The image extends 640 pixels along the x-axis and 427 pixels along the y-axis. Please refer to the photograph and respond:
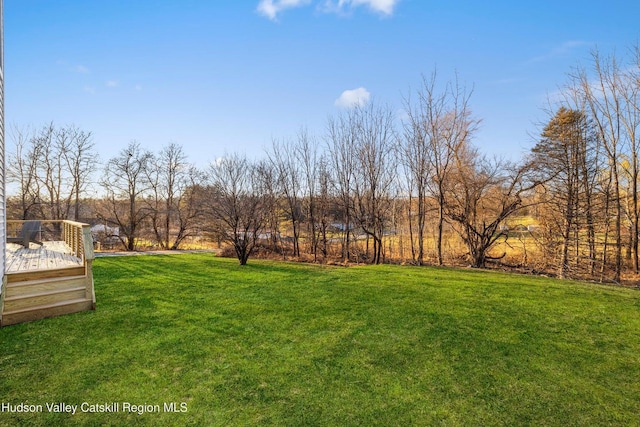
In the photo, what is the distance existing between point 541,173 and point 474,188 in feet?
5.57

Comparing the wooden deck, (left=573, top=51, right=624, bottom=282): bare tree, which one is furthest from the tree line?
the wooden deck

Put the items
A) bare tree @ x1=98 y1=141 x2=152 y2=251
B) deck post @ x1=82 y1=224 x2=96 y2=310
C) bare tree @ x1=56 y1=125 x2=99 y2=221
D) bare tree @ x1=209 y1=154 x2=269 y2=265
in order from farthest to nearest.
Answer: bare tree @ x1=98 y1=141 x2=152 y2=251 → bare tree @ x1=56 y1=125 x2=99 y2=221 → bare tree @ x1=209 y1=154 x2=269 y2=265 → deck post @ x1=82 y1=224 x2=96 y2=310

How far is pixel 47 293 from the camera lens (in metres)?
3.84

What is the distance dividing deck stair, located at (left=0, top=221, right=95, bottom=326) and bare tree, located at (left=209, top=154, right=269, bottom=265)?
12.4 ft

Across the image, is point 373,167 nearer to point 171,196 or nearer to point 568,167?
point 568,167

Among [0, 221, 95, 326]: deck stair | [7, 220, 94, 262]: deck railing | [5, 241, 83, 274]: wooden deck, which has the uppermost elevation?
[7, 220, 94, 262]: deck railing

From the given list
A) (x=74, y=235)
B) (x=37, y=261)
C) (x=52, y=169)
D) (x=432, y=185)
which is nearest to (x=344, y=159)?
(x=432, y=185)

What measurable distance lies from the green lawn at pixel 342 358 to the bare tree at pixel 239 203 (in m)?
3.41

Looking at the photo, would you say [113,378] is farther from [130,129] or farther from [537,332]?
[130,129]

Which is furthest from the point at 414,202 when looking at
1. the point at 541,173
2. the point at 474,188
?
the point at 541,173

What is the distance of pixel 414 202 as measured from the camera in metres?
9.02

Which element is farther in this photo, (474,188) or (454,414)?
(474,188)

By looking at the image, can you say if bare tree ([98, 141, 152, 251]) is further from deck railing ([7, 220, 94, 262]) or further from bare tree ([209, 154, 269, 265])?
bare tree ([209, 154, 269, 265])

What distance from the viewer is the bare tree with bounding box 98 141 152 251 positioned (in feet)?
41.7
